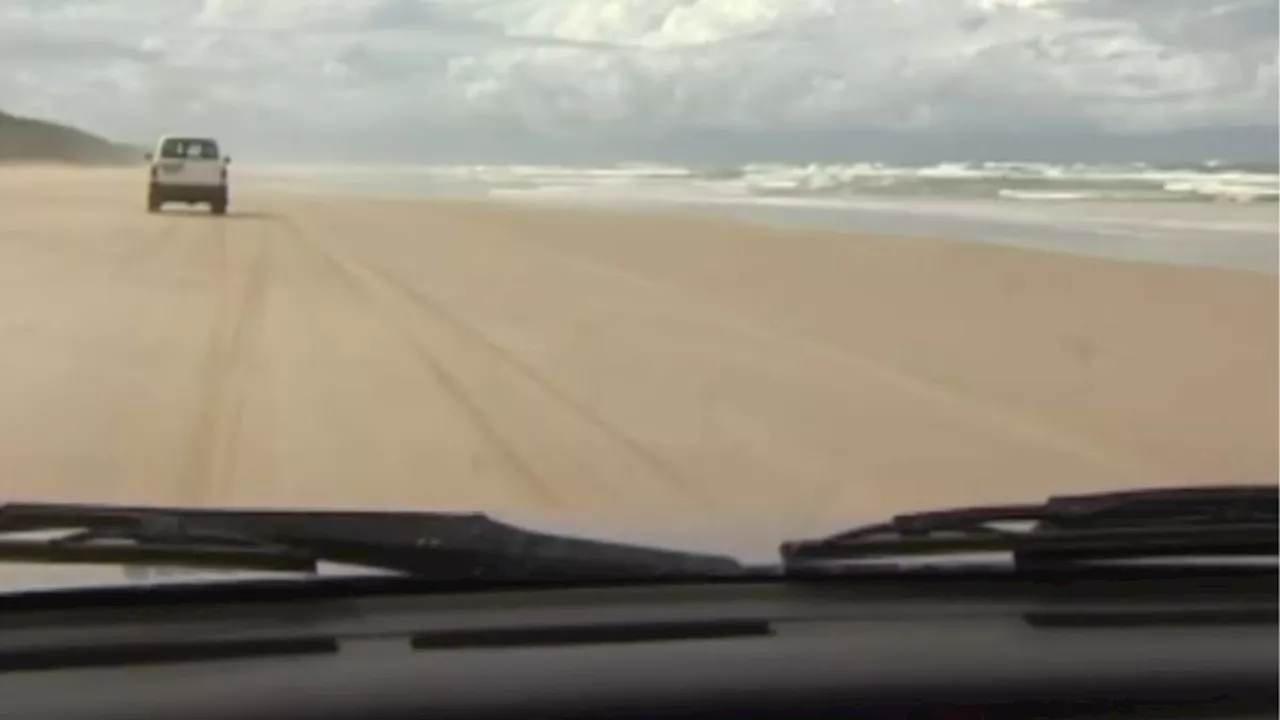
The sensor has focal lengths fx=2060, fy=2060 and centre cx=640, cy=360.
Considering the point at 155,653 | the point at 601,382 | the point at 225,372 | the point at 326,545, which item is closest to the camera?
the point at 155,653

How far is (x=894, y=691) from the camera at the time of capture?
2740mm

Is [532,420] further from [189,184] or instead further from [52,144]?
[189,184]

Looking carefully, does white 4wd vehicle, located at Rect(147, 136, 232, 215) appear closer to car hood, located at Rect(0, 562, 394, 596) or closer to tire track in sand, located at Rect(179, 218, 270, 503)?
tire track in sand, located at Rect(179, 218, 270, 503)

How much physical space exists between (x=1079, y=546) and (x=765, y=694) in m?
0.65

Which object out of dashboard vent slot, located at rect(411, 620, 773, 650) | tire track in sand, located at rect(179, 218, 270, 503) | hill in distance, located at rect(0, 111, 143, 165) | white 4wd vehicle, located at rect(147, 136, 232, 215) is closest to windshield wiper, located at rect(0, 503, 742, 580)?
dashboard vent slot, located at rect(411, 620, 773, 650)

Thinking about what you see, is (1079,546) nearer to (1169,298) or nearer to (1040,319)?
(1040,319)

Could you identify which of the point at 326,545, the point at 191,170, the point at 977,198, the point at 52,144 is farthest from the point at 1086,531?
the point at 977,198

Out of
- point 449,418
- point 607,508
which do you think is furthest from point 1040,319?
point 607,508

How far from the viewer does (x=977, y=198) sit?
112 feet

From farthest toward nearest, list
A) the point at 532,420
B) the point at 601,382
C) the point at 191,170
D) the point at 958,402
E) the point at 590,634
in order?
the point at 191,170, the point at 601,382, the point at 958,402, the point at 532,420, the point at 590,634

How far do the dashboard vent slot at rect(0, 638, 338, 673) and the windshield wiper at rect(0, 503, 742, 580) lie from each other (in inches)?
8.6

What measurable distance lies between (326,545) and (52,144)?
7.51 m

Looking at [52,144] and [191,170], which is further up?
[191,170]

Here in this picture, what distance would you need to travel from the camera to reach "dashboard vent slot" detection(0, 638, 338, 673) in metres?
2.72
